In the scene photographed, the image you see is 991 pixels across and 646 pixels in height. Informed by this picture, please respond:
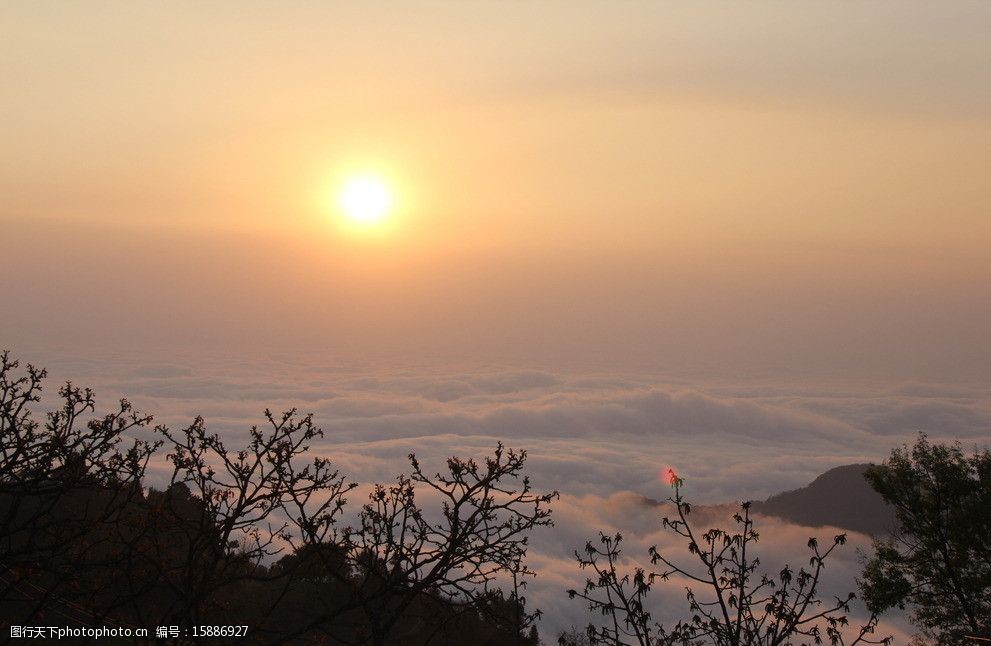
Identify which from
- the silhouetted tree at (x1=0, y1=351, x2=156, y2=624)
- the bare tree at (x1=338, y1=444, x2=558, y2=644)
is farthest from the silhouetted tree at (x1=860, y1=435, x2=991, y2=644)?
the silhouetted tree at (x1=0, y1=351, x2=156, y2=624)

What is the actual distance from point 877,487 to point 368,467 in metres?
140

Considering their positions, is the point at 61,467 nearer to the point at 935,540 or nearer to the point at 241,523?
the point at 241,523

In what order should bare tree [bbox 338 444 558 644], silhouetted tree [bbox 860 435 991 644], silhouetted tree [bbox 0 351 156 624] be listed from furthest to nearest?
1. silhouetted tree [bbox 860 435 991 644]
2. silhouetted tree [bbox 0 351 156 624]
3. bare tree [bbox 338 444 558 644]

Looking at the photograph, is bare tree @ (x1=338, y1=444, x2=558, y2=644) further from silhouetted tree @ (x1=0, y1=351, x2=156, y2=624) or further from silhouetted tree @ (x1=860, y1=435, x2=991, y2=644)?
silhouetted tree @ (x1=860, y1=435, x2=991, y2=644)

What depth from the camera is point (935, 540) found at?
26453 mm

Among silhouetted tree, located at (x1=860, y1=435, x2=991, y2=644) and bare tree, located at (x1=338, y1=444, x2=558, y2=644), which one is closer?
bare tree, located at (x1=338, y1=444, x2=558, y2=644)

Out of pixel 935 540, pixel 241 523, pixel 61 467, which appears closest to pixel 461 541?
pixel 241 523

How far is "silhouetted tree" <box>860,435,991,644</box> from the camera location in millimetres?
25703

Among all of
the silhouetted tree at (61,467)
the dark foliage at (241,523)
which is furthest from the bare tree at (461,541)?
the silhouetted tree at (61,467)

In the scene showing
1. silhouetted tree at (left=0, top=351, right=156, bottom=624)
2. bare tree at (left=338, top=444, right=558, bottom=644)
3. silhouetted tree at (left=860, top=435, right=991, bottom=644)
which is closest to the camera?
bare tree at (left=338, top=444, right=558, bottom=644)

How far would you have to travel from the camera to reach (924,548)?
26812 mm

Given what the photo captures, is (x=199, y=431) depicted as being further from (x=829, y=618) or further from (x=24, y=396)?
(x=829, y=618)

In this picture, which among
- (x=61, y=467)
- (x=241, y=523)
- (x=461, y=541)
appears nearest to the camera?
(x=461, y=541)

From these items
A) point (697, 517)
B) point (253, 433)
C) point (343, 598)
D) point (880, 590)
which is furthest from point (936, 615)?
point (697, 517)
